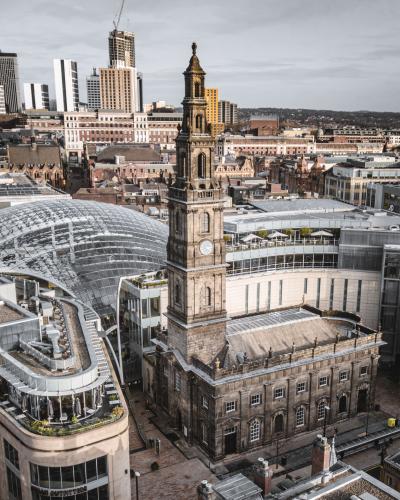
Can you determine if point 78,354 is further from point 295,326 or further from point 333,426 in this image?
point 333,426

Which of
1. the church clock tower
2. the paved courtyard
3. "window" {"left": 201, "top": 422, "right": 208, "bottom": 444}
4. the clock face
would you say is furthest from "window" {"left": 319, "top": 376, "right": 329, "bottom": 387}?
the clock face

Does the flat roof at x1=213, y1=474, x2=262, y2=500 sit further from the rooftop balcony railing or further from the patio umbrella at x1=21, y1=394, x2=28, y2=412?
the rooftop balcony railing

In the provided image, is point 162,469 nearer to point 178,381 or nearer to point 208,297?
point 178,381

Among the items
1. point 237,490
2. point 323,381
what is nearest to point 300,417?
point 323,381

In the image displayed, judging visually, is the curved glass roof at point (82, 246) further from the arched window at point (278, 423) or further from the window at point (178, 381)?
the arched window at point (278, 423)

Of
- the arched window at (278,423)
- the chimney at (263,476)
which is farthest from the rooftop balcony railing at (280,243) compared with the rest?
the chimney at (263,476)

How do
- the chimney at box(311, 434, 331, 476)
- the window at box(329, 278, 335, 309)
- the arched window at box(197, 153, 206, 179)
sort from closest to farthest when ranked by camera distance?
the chimney at box(311, 434, 331, 476), the arched window at box(197, 153, 206, 179), the window at box(329, 278, 335, 309)
